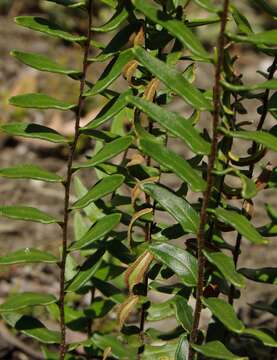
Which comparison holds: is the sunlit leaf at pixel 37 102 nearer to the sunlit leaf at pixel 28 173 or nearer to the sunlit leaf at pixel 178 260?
the sunlit leaf at pixel 28 173

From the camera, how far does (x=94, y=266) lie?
1763 mm

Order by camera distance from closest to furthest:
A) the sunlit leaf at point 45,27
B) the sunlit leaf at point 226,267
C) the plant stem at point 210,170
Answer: the plant stem at point 210,170 < the sunlit leaf at point 226,267 < the sunlit leaf at point 45,27

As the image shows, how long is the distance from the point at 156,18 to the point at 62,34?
228 millimetres

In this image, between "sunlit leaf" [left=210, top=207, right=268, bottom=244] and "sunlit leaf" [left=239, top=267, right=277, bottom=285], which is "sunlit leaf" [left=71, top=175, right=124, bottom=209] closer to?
"sunlit leaf" [left=210, top=207, right=268, bottom=244]

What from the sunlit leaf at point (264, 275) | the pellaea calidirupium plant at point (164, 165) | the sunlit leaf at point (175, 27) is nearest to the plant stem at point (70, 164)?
the pellaea calidirupium plant at point (164, 165)

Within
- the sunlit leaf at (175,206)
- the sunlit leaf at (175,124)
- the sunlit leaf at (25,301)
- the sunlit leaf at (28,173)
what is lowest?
the sunlit leaf at (25,301)

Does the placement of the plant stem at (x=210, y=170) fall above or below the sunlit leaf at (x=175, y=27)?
below

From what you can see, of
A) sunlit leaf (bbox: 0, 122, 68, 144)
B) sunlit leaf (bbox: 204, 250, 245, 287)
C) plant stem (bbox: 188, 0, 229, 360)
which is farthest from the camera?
sunlit leaf (bbox: 0, 122, 68, 144)

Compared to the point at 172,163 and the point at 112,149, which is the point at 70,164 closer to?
the point at 112,149

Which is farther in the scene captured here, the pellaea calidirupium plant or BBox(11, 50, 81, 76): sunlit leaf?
BBox(11, 50, 81, 76): sunlit leaf

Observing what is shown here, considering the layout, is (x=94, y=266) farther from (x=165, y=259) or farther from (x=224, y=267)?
(x=224, y=267)

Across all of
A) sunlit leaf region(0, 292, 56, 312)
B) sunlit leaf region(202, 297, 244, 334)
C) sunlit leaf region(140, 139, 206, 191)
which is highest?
sunlit leaf region(140, 139, 206, 191)

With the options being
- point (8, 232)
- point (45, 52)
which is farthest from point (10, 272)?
point (45, 52)

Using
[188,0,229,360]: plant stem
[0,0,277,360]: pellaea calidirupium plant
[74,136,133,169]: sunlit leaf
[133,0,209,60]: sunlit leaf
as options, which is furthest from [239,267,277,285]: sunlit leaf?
[133,0,209,60]: sunlit leaf
